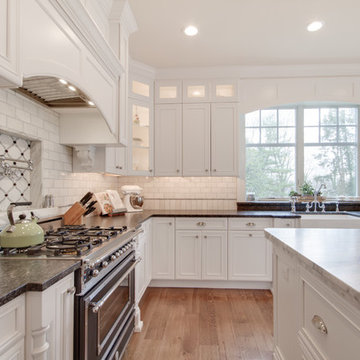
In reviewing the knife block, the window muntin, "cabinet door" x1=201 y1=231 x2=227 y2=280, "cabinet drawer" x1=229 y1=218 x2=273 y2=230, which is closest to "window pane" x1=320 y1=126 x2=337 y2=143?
the window muntin

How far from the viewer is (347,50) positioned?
3215 millimetres

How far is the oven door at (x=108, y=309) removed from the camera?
125 centimetres

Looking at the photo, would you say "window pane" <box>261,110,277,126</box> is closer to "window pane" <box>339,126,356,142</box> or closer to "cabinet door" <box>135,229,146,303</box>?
"window pane" <box>339,126,356,142</box>

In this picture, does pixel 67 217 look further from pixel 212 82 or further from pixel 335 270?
pixel 212 82

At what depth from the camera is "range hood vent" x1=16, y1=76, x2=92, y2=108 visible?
1.64 m

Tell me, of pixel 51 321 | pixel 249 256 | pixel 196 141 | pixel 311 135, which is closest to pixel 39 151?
pixel 51 321

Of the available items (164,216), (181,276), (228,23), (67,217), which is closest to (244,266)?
(181,276)

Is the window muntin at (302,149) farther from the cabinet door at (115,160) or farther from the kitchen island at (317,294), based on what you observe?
the kitchen island at (317,294)

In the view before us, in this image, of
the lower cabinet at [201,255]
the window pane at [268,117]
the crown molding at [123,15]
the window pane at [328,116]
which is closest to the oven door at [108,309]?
the lower cabinet at [201,255]

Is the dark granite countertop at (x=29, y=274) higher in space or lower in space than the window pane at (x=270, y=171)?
lower

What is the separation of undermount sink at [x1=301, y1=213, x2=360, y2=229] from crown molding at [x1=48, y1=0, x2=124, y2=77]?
2.71 meters

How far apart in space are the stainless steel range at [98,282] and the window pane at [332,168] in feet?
9.81

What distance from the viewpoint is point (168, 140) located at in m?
3.65

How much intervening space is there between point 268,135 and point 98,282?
3303 millimetres
